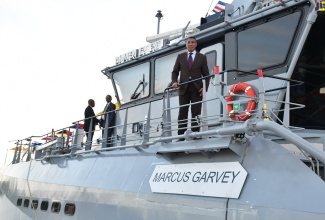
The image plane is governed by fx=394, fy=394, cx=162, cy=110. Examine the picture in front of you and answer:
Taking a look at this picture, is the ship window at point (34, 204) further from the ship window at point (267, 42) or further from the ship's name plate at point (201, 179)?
the ship window at point (267, 42)

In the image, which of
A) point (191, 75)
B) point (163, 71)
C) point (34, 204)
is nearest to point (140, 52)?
point (163, 71)

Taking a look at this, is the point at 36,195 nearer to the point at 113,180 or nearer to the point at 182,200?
the point at 113,180

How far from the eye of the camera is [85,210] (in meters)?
6.86

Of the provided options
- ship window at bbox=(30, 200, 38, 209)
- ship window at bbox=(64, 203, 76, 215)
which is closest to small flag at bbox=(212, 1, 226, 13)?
ship window at bbox=(64, 203, 76, 215)

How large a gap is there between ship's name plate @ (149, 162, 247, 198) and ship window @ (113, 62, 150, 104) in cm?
311

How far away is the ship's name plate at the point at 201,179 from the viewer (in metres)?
4.42

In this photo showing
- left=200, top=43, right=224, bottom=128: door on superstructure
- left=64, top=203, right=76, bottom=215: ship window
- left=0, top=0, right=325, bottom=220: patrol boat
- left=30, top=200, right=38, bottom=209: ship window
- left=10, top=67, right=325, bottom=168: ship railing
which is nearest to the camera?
left=0, top=0, right=325, bottom=220: patrol boat

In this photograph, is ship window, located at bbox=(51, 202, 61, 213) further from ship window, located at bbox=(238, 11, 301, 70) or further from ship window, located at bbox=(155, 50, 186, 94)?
ship window, located at bbox=(238, 11, 301, 70)

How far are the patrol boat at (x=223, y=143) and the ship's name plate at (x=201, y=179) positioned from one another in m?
0.01

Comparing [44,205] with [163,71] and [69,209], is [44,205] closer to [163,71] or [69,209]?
[69,209]

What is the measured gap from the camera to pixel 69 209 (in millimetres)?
7434

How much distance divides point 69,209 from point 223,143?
159 inches

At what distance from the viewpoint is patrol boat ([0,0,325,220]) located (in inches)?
165

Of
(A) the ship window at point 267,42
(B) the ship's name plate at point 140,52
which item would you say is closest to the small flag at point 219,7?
(B) the ship's name plate at point 140,52
